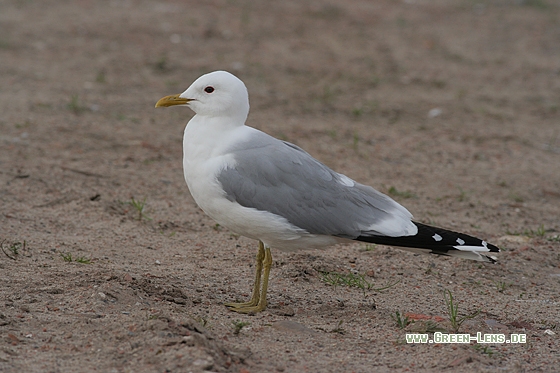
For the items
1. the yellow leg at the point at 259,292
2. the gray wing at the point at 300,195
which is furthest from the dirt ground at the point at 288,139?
the gray wing at the point at 300,195

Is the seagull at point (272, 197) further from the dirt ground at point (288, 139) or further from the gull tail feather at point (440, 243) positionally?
the dirt ground at point (288, 139)

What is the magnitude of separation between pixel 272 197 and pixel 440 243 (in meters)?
0.97

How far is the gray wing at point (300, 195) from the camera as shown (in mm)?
4297

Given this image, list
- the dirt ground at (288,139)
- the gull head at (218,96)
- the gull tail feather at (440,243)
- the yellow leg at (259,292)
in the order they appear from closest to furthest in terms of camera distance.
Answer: the dirt ground at (288,139)
the gull tail feather at (440,243)
the yellow leg at (259,292)
the gull head at (218,96)

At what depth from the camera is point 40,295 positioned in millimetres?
4172

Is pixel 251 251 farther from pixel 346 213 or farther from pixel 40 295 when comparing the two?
pixel 40 295

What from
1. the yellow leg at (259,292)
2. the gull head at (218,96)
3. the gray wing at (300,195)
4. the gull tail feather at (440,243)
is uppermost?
the gull head at (218,96)

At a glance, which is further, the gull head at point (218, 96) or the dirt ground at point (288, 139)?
the gull head at point (218, 96)

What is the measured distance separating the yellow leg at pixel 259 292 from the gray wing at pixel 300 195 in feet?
1.16

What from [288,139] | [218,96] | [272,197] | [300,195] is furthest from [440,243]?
[288,139]

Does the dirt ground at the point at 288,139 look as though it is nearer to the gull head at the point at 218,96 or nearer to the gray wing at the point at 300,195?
the gray wing at the point at 300,195

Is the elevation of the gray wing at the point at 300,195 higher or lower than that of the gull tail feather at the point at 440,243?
higher

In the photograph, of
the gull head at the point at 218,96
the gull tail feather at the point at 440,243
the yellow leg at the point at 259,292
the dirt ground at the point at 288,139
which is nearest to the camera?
the dirt ground at the point at 288,139

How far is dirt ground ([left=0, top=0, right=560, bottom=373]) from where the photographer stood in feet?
12.8
